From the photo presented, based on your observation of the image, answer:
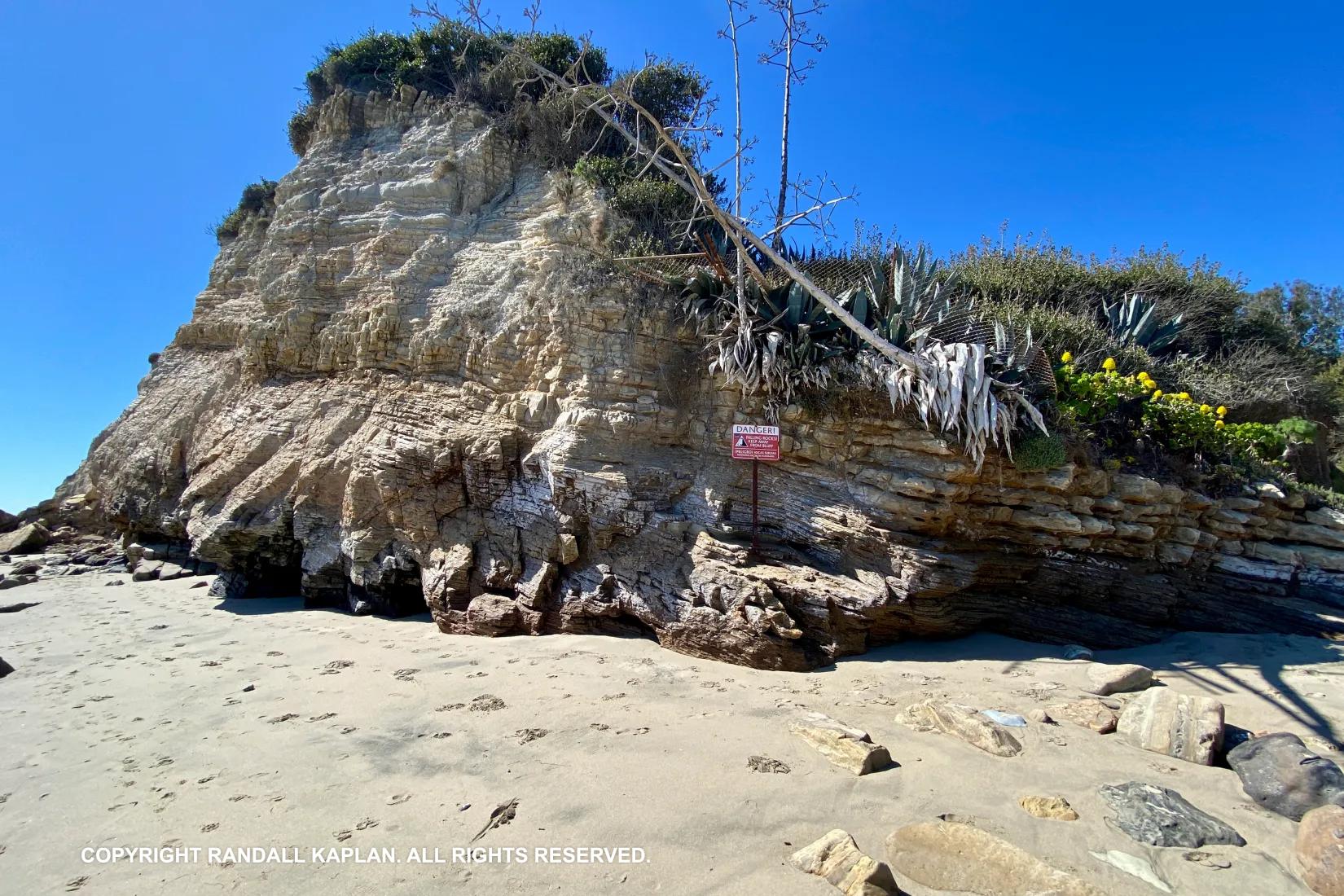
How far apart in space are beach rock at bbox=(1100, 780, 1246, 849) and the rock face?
9.24 feet

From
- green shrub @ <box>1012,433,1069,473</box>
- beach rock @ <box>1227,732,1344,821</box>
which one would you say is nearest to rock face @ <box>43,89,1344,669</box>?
green shrub @ <box>1012,433,1069,473</box>

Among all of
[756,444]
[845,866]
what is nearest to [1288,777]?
[845,866]

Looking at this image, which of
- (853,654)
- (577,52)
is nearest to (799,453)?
(853,654)

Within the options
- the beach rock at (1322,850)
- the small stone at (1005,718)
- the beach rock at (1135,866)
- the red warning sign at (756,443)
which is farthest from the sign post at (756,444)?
the beach rock at (1322,850)

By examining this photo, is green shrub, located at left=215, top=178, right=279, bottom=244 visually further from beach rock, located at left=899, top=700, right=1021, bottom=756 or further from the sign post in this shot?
beach rock, located at left=899, top=700, right=1021, bottom=756

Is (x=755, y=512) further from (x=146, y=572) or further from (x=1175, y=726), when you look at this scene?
(x=146, y=572)

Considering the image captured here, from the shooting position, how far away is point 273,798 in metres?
3.75

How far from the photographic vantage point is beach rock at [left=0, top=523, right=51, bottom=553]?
44.5 ft

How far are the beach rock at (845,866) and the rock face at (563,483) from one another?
3022 millimetres

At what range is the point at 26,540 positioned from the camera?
44.8ft

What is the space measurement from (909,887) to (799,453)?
4.78 meters

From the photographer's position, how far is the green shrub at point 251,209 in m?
13.2

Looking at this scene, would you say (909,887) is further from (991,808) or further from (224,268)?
(224,268)

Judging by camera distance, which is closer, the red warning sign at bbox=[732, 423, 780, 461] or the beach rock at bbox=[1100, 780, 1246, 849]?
the beach rock at bbox=[1100, 780, 1246, 849]
